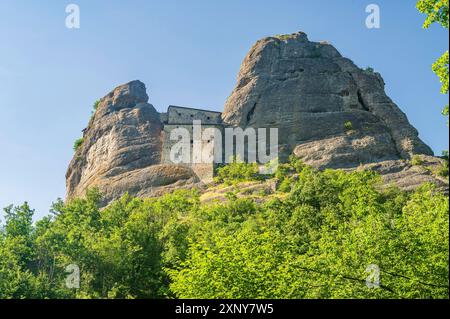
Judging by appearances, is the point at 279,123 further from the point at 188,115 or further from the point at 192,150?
the point at 188,115

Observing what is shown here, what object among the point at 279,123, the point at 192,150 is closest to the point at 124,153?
the point at 192,150

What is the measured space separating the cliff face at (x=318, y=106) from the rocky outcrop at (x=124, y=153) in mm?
11745

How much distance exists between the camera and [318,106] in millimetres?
83938

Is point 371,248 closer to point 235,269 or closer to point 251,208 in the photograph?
point 235,269

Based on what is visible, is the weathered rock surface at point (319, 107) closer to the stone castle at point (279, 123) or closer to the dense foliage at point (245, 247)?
the stone castle at point (279, 123)

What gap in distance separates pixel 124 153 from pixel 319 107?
87.5ft

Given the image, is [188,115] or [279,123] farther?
[188,115]

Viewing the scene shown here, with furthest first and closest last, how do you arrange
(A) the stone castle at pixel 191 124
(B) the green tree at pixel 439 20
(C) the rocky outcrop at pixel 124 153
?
(A) the stone castle at pixel 191 124, (C) the rocky outcrop at pixel 124 153, (B) the green tree at pixel 439 20

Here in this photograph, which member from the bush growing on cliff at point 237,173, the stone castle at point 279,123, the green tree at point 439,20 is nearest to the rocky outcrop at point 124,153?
the stone castle at point 279,123

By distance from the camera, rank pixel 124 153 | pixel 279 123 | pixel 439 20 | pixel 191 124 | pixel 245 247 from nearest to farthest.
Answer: pixel 439 20, pixel 245 247, pixel 124 153, pixel 279 123, pixel 191 124

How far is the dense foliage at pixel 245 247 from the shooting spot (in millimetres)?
25234

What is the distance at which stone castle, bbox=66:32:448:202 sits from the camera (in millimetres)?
75312

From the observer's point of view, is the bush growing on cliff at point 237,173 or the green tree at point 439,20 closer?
the green tree at point 439,20

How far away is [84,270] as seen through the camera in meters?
38.9
